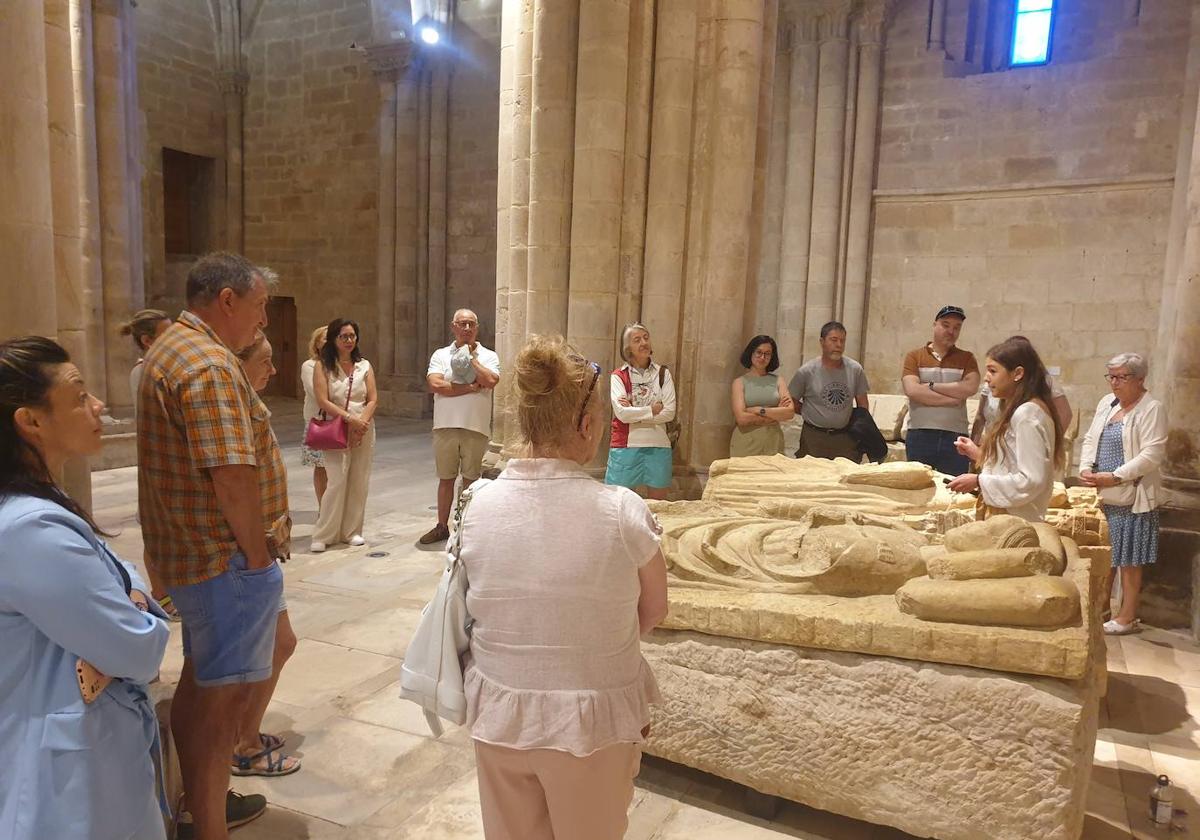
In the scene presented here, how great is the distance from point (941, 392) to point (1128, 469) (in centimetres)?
107

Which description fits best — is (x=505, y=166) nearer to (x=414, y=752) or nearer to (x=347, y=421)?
(x=347, y=421)

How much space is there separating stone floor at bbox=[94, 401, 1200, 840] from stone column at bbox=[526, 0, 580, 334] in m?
2.02

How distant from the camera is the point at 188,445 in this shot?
221 centimetres

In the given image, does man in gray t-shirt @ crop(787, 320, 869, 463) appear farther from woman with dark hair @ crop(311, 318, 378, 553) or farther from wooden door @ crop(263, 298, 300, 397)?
wooden door @ crop(263, 298, 300, 397)

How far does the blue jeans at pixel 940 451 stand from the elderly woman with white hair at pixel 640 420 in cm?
159

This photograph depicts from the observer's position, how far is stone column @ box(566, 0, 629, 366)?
5375 millimetres

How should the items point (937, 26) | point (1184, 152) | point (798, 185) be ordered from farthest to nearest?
1. point (798, 185)
2. point (937, 26)
3. point (1184, 152)

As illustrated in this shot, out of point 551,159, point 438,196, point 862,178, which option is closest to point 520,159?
point 551,159

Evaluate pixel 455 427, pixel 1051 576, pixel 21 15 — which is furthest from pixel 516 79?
pixel 1051 576

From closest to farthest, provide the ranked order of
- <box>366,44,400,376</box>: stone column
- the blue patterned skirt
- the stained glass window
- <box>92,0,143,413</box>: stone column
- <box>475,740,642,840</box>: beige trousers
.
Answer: <box>475,740,642,840</box>: beige trousers < the blue patterned skirt < <box>92,0,143,413</box>: stone column < the stained glass window < <box>366,44,400,376</box>: stone column

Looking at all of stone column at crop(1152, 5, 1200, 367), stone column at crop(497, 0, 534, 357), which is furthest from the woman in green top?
stone column at crop(1152, 5, 1200, 367)

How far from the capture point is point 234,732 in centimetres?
232

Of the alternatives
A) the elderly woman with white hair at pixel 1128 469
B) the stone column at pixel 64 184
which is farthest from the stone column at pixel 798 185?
the stone column at pixel 64 184

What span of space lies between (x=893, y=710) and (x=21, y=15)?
3.31m
